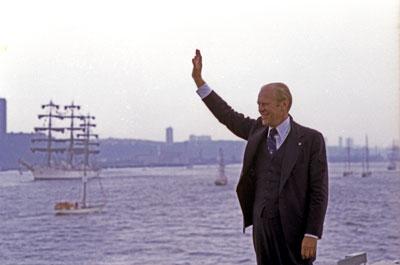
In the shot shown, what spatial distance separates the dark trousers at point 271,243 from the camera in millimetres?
2088

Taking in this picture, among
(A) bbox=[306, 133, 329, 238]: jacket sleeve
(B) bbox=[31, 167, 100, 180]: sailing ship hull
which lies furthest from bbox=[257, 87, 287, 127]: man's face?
(B) bbox=[31, 167, 100, 180]: sailing ship hull

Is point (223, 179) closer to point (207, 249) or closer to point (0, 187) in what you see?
point (0, 187)

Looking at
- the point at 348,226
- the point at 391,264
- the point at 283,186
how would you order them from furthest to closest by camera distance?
1. the point at 348,226
2. the point at 391,264
3. the point at 283,186

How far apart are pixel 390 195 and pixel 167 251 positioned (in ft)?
93.3

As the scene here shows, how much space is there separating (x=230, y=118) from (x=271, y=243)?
42cm

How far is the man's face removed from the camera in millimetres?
2078

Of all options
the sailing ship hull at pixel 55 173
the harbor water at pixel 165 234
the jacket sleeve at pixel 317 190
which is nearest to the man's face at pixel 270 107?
the jacket sleeve at pixel 317 190

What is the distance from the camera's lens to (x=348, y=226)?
28.8m

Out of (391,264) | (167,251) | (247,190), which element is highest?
(247,190)

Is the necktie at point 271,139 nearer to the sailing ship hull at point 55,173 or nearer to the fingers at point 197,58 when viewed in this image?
the fingers at point 197,58

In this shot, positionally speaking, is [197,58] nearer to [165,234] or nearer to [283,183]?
[283,183]

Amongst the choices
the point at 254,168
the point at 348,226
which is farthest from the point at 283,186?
the point at 348,226

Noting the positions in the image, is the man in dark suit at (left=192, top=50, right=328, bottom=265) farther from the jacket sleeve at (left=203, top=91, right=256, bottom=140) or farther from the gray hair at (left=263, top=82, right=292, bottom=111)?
the jacket sleeve at (left=203, top=91, right=256, bottom=140)

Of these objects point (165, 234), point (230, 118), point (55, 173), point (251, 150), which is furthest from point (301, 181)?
point (55, 173)
